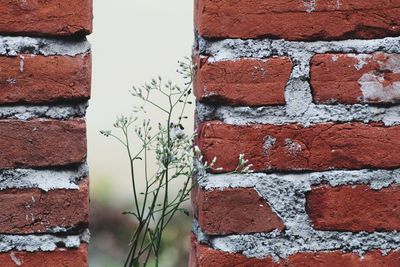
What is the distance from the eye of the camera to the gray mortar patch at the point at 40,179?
1447 millimetres

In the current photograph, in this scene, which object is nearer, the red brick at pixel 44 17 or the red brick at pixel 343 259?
the red brick at pixel 44 17

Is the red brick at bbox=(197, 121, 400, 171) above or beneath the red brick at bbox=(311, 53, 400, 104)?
beneath

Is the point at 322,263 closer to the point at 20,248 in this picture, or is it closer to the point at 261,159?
the point at 261,159

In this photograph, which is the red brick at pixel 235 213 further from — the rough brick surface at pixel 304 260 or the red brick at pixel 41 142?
the red brick at pixel 41 142

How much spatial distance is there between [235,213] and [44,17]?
0.43 m

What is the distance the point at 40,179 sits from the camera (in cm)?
146

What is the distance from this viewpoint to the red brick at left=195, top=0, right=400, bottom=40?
147 cm

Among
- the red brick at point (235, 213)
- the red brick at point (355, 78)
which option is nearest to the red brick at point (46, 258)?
the red brick at point (235, 213)

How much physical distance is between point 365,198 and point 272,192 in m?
→ 0.15

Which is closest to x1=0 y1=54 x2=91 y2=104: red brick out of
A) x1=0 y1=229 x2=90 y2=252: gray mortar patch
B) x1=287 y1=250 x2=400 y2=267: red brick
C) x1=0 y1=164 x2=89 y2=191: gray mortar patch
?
x1=0 y1=164 x2=89 y2=191: gray mortar patch

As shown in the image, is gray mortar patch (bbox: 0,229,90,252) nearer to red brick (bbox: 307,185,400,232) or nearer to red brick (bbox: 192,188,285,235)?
red brick (bbox: 192,188,285,235)

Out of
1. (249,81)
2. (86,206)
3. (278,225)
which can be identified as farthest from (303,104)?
(86,206)

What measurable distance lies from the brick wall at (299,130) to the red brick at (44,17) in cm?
19

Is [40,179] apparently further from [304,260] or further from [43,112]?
[304,260]
